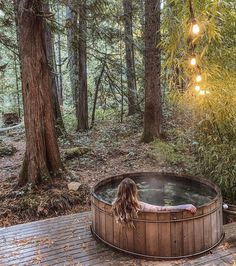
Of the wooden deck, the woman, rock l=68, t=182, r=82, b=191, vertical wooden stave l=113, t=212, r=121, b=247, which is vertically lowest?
the wooden deck

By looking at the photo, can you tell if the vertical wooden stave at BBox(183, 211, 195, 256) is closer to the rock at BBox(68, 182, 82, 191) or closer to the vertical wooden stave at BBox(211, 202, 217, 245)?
the vertical wooden stave at BBox(211, 202, 217, 245)

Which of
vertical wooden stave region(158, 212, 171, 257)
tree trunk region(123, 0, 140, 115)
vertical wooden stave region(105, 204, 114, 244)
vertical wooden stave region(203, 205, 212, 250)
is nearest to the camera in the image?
vertical wooden stave region(158, 212, 171, 257)

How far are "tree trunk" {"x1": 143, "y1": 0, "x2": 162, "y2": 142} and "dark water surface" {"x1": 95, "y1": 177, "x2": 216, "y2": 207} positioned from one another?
2.88 metres

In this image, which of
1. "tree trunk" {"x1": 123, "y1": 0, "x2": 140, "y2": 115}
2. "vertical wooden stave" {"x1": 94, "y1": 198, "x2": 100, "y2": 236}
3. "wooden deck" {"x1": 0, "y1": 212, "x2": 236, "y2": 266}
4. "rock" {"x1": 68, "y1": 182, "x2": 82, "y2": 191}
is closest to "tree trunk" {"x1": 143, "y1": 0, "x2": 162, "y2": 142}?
"tree trunk" {"x1": 123, "y1": 0, "x2": 140, "y2": 115}

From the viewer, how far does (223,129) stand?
4.79 meters

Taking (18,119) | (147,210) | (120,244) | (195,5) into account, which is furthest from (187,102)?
(18,119)

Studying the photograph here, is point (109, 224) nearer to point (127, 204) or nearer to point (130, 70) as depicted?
point (127, 204)

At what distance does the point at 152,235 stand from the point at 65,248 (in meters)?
1.12

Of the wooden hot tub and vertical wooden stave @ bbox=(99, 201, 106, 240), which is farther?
vertical wooden stave @ bbox=(99, 201, 106, 240)

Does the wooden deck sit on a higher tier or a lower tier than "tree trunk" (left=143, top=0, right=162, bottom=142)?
lower

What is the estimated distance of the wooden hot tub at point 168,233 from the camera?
353 cm

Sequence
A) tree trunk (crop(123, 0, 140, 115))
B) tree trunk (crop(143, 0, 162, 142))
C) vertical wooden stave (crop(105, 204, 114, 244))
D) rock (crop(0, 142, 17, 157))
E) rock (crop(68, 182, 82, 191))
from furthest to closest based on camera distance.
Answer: tree trunk (crop(123, 0, 140, 115)), rock (crop(0, 142, 17, 157)), tree trunk (crop(143, 0, 162, 142)), rock (crop(68, 182, 82, 191)), vertical wooden stave (crop(105, 204, 114, 244))

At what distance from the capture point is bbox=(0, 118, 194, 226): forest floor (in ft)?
17.0

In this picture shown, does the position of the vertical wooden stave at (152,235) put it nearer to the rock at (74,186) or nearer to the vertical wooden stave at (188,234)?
the vertical wooden stave at (188,234)
